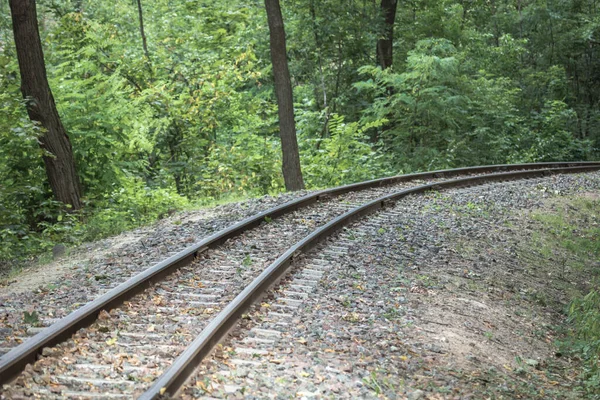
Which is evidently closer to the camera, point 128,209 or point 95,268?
point 95,268

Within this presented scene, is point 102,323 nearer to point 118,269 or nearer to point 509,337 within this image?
point 118,269

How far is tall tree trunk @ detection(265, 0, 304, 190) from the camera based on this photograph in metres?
14.4

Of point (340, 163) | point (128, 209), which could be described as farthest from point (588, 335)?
point (340, 163)

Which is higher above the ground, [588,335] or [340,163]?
[340,163]

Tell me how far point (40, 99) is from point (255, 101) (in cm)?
863

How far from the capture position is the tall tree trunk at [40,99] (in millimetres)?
12094

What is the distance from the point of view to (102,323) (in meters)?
5.59

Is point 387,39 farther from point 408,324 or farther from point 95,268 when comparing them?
point 408,324

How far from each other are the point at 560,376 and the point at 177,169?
45.8 ft

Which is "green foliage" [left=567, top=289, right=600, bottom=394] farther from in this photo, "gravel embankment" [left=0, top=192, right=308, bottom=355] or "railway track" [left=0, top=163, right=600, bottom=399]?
"gravel embankment" [left=0, top=192, right=308, bottom=355]

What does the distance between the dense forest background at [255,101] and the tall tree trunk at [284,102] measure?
173 centimetres

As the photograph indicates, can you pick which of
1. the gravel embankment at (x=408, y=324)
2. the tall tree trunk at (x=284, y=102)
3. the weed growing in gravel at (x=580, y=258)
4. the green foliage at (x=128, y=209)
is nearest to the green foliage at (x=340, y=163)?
the tall tree trunk at (x=284, y=102)

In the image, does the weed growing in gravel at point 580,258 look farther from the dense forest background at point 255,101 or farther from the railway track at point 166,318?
the dense forest background at point 255,101

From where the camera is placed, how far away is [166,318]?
227 inches
